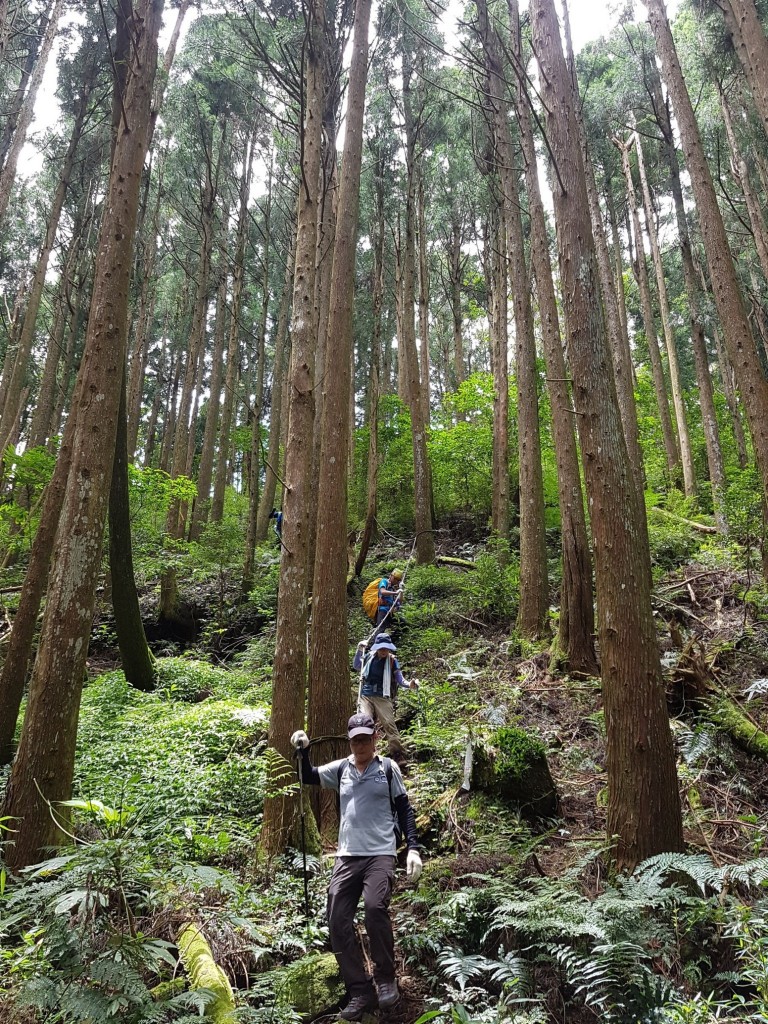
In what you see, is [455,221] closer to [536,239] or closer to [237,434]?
[237,434]

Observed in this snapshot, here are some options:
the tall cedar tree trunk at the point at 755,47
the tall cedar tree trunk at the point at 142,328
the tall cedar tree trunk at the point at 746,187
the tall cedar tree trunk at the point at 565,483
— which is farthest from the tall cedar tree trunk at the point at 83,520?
the tall cedar tree trunk at the point at 746,187

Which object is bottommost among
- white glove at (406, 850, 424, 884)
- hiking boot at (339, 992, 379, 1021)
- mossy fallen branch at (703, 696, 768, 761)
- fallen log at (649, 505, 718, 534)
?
hiking boot at (339, 992, 379, 1021)

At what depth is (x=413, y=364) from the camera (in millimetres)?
14445

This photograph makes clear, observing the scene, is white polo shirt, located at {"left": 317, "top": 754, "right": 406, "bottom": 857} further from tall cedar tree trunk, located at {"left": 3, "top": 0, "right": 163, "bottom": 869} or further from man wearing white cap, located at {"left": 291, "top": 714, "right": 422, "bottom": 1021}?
tall cedar tree trunk, located at {"left": 3, "top": 0, "right": 163, "bottom": 869}

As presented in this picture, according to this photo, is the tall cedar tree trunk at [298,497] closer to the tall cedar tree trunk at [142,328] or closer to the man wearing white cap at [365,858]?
the man wearing white cap at [365,858]

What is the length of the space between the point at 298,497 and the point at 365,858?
347 centimetres

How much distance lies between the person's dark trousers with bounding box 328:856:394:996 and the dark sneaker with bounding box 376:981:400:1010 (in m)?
0.03

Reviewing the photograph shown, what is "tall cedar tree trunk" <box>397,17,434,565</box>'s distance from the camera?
1345 cm

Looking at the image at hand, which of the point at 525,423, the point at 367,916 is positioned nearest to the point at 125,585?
the point at 367,916

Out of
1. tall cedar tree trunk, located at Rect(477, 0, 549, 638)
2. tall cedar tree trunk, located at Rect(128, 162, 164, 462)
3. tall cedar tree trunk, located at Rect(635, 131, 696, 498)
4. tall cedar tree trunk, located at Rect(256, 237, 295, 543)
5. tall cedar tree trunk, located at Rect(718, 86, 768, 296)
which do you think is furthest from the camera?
tall cedar tree trunk, located at Rect(256, 237, 295, 543)

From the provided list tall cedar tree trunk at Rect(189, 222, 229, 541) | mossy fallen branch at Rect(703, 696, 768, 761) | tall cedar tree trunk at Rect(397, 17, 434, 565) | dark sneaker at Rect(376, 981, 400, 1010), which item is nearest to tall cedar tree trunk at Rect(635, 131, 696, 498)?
tall cedar tree trunk at Rect(397, 17, 434, 565)

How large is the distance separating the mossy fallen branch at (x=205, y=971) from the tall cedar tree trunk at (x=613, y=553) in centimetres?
249

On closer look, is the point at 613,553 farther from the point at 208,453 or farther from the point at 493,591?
the point at 208,453

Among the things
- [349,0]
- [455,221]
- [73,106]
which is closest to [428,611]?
[349,0]
